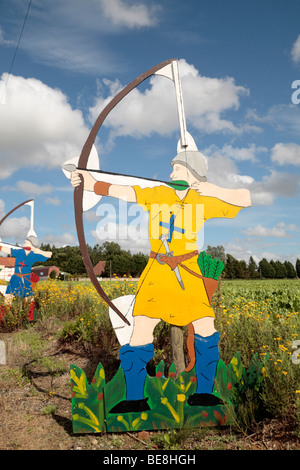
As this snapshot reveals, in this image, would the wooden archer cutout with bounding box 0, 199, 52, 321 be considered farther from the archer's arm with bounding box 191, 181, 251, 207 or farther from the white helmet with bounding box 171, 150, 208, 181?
the archer's arm with bounding box 191, 181, 251, 207

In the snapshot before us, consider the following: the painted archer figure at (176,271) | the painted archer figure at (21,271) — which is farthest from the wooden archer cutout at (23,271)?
the painted archer figure at (176,271)

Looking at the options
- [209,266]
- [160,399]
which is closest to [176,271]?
[209,266]

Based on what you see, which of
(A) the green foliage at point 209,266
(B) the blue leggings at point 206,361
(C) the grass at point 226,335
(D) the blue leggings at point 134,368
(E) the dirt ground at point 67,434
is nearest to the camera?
(E) the dirt ground at point 67,434

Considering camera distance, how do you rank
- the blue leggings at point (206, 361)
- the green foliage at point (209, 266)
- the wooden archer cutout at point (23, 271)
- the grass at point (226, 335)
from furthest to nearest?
the wooden archer cutout at point (23, 271), the green foliage at point (209, 266), the blue leggings at point (206, 361), the grass at point (226, 335)

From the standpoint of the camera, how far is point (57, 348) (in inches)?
251

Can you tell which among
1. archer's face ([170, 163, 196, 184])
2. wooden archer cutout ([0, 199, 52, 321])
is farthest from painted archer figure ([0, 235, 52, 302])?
archer's face ([170, 163, 196, 184])

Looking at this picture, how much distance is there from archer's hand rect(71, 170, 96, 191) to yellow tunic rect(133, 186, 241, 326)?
1.53 ft

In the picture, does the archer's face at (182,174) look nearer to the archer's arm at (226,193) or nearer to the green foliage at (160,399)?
the archer's arm at (226,193)

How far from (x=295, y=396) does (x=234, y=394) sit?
1.95 ft

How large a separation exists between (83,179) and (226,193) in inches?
60.8

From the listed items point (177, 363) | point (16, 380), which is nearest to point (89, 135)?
point (177, 363)

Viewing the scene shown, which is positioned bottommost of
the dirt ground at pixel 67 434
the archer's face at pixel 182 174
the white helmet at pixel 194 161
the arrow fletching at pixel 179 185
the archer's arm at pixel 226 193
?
the dirt ground at pixel 67 434

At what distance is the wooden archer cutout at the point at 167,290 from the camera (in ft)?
11.4
